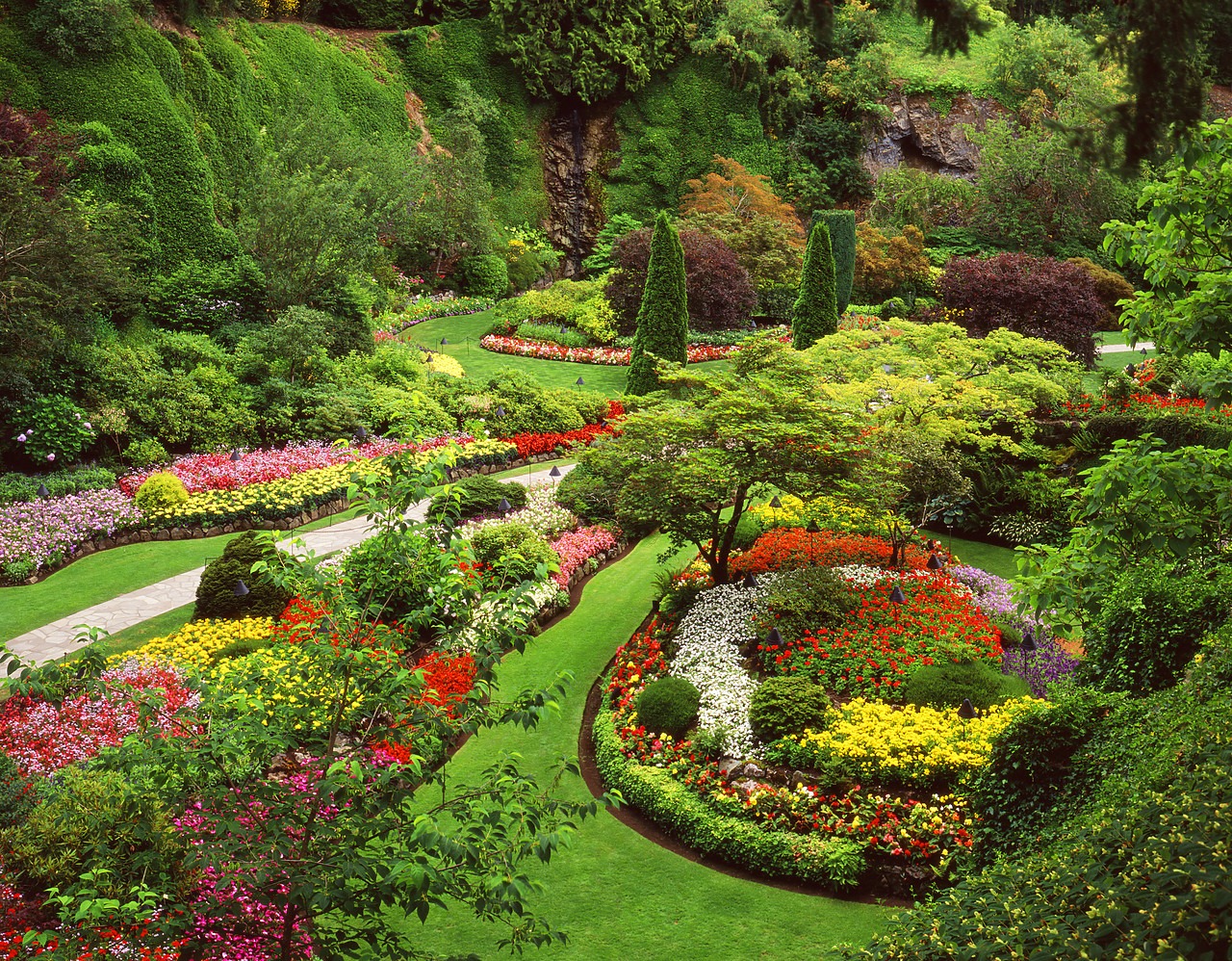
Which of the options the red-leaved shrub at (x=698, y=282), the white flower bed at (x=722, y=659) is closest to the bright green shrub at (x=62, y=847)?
the white flower bed at (x=722, y=659)

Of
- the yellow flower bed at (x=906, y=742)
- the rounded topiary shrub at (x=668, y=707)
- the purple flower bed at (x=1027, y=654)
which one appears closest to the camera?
the yellow flower bed at (x=906, y=742)

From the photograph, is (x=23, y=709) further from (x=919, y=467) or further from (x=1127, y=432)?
(x=1127, y=432)

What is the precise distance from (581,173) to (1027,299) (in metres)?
21.9

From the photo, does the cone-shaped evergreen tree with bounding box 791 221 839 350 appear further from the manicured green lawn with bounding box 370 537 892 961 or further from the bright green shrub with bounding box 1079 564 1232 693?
the manicured green lawn with bounding box 370 537 892 961

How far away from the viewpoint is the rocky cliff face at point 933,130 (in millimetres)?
39000

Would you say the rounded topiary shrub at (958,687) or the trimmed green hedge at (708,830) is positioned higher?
the rounded topiary shrub at (958,687)

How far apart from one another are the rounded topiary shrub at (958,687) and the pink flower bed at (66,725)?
7.22 metres

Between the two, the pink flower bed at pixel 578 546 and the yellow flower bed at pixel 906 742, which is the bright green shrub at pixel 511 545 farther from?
the yellow flower bed at pixel 906 742

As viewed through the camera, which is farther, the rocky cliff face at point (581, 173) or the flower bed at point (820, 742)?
the rocky cliff face at point (581, 173)

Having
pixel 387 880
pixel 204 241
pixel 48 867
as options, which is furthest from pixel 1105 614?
pixel 204 241

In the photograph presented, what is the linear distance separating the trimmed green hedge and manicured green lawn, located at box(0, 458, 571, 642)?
659 cm

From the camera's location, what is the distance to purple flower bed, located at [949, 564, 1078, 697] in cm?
977

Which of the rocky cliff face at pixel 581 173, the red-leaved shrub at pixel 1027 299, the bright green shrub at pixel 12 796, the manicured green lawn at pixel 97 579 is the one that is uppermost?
the rocky cliff face at pixel 581 173

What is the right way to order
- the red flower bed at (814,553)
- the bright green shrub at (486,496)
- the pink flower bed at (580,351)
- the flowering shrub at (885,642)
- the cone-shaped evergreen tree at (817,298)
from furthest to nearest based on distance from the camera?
the pink flower bed at (580,351)
the cone-shaped evergreen tree at (817,298)
the bright green shrub at (486,496)
the red flower bed at (814,553)
the flowering shrub at (885,642)
